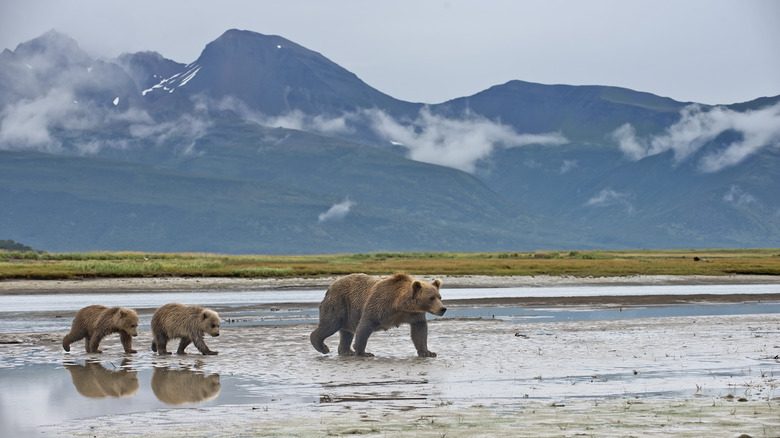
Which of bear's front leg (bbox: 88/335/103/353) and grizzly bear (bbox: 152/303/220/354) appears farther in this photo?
bear's front leg (bbox: 88/335/103/353)

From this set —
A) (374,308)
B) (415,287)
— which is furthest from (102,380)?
(415,287)

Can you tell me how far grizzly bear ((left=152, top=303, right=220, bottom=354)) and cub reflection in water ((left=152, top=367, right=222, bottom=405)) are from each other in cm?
202

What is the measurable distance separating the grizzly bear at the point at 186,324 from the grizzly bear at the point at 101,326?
0.50 metres

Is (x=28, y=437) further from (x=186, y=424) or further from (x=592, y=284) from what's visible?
(x=592, y=284)

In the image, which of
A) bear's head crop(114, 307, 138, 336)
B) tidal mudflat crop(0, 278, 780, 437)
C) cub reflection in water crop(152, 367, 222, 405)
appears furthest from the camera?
bear's head crop(114, 307, 138, 336)

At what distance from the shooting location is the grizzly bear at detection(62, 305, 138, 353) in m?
19.6

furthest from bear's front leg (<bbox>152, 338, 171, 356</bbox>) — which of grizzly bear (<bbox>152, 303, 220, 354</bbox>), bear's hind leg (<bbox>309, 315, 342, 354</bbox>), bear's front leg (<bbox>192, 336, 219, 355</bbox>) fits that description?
bear's hind leg (<bbox>309, 315, 342, 354</bbox>)

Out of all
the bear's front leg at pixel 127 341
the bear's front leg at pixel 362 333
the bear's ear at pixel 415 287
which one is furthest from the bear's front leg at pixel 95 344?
the bear's ear at pixel 415 287

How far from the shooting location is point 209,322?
19344 millimetres

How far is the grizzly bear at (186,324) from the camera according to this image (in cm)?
1939

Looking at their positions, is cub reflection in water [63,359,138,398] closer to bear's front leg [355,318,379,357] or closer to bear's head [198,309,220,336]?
bear's head [198,309,220,336]

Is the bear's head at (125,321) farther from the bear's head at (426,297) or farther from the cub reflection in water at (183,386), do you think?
the bear's head at (426,297)

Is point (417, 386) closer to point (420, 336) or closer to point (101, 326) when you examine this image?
point (420, 336)

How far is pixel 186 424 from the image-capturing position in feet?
38.1
